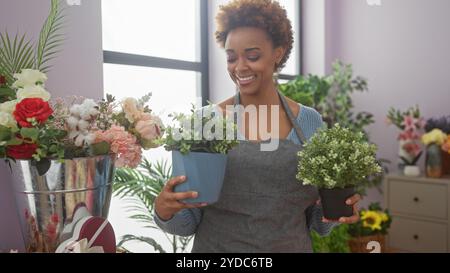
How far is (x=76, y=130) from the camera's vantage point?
797 mm

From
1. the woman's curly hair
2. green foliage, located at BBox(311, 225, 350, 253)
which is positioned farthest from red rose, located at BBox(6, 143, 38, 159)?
green foliage, located at BBox(311, 225, 350, 253)

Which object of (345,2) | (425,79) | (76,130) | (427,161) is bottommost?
(427,161)

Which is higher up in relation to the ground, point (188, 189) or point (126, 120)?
point (126, 120)

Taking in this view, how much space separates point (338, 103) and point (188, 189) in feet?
8.27

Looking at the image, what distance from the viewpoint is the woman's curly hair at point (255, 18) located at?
1021 mm

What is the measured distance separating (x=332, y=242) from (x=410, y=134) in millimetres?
1078

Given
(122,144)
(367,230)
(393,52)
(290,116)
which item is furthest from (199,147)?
(393,52)

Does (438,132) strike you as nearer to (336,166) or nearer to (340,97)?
(340,97)

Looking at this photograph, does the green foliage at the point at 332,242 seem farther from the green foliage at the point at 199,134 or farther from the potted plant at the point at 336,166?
the green foliage at the point at 199,134

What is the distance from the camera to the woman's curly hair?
3.35ft

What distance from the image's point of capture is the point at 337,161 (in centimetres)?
83

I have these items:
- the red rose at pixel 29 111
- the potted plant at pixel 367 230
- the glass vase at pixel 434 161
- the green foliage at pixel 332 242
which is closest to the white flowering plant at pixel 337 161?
the red rose at pixel 29 111
